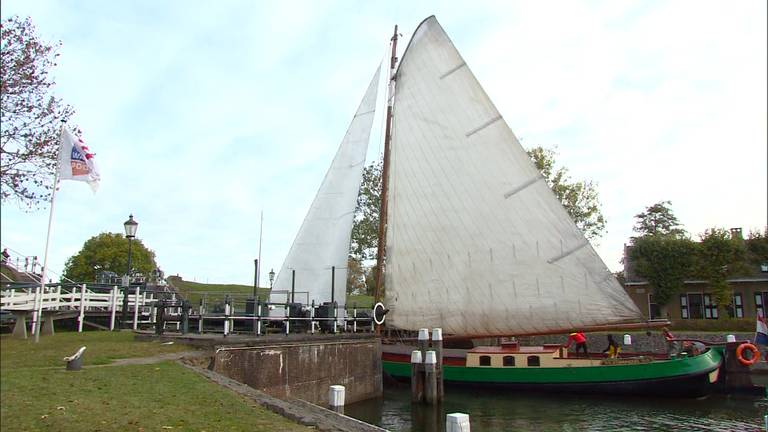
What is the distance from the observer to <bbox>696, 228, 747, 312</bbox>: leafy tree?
40312 millimetres

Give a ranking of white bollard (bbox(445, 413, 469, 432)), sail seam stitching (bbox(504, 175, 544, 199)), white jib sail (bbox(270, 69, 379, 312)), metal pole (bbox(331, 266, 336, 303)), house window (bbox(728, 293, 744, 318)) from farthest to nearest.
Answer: house window (bbox(728, 293, 744, 318)) < white jib sail (bbox(270, 69, 379, 312)) < metal pole (bbox(331, 266, 336, 303)) < sail seam stitching (bbox(504, 175, 544, 199)) < white bollard (bbox(445, 413, 469, 432))

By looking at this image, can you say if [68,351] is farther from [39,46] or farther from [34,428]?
[39,46]

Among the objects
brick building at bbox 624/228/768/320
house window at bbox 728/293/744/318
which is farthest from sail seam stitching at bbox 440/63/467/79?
house window at bbox 728/293/744/318

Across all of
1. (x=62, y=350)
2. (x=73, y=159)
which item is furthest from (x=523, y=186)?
(x=73, y=159)

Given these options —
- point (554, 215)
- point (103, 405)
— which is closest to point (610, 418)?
point (554, 215)

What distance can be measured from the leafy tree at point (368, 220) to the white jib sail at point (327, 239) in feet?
64.8

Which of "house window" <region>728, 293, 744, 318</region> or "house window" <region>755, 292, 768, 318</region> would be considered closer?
"house window" <region>755, 292, 768, 318</region>

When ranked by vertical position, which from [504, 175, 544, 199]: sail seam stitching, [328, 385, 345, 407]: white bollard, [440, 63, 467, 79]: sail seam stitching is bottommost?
[328, 385, 345, 407]: white bollard

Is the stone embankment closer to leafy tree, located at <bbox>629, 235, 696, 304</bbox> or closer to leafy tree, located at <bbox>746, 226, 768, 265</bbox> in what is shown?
leafy tree, located at <bbox>629, 235, 696, 304</bbox>

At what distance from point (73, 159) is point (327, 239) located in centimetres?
1847

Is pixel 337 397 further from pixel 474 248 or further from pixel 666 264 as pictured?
pixel 666 264

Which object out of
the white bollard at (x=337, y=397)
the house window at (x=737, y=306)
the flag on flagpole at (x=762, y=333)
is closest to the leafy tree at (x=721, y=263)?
the house window at (x=737, y=306)

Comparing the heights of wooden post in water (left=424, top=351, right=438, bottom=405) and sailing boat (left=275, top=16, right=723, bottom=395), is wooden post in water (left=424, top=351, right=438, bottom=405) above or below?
below

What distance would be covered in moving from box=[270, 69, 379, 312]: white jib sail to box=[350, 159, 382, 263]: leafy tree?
19.8 m
